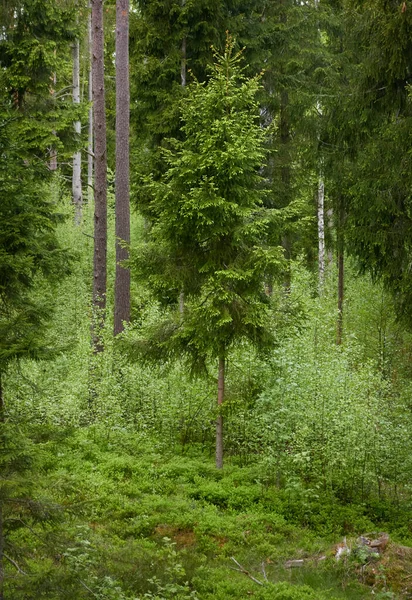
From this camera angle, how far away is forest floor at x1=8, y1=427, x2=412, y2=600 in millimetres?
6523

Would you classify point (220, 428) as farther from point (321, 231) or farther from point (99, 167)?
point (321, 231)

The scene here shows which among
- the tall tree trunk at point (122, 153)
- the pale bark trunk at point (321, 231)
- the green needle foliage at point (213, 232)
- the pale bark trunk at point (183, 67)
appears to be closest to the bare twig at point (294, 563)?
the green needle foliage at point (213, 232)

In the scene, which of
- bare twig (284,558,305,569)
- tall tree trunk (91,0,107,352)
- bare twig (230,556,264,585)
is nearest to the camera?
bare twig (230,556,264,585)

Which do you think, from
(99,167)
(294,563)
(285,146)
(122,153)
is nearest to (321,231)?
(285,146)

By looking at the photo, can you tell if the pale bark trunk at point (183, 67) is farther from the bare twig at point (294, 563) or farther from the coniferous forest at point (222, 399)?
the bare twig at point (294, 563)

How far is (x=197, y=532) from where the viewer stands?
26.3 feet

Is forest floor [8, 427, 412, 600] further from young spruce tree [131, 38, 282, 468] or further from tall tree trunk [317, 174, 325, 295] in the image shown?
tall tree trunk [317, 174, 325, 295]

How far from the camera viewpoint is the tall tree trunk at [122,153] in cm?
1430

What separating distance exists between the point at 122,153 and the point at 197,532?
9.58 metres

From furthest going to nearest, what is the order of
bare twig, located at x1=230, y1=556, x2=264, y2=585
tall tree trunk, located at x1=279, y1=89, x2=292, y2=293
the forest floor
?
1. tall tree trunk, located at x1=279, y1=89, x2=292, y2=293
2. bare twig, located at x1=230, y1=556, x2=264, y2=585
3. the forest floor

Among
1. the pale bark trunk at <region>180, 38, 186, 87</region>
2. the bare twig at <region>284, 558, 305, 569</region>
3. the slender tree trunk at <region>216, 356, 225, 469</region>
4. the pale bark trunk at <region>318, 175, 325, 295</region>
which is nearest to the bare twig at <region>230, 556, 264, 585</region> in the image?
the bare twig at <region>284, 558, 305, 569</region>

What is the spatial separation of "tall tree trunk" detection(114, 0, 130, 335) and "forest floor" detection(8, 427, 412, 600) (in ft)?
15.1

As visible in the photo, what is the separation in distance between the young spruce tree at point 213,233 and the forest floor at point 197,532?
1.07 m

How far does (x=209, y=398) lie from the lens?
11.1 metres
